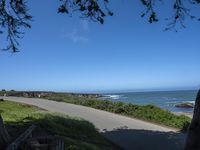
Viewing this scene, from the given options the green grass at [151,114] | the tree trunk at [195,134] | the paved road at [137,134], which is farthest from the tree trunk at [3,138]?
the green grass at [151,114]

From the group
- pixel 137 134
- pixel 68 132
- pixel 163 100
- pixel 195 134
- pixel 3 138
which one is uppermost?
pixel 163 100

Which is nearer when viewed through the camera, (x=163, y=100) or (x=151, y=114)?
(x=151, y=114)

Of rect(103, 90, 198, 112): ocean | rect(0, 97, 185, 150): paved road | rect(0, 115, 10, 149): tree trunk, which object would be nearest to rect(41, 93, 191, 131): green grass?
rect(0, 97, 185, 150): paved road

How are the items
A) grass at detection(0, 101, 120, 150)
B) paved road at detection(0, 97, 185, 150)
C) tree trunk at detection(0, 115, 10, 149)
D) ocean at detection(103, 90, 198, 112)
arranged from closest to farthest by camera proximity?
tree trunk at detection(0, 115, 10, 149) → grass at detection(0, 101, 120, 150) → paved road at detection(0, 97, 185, 150) → ocean at detection(103, 90, 198, 112)

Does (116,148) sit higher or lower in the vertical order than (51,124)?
lower

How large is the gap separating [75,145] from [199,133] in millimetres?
6972

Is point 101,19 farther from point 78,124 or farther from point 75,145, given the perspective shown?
point 78,124

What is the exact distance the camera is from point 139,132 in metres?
19.7

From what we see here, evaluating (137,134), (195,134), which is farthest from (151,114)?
(195,134)

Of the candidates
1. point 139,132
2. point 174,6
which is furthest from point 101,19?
point 139,132

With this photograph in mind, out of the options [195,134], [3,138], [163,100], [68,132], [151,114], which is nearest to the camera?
[195,134]

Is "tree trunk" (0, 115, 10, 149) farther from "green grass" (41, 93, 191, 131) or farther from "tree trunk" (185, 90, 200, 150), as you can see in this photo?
"green grass" (41, 93, 191, 131)

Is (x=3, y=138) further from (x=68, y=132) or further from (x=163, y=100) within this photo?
(x=163, y=100)

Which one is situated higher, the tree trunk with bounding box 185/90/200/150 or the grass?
the tree trunk with bounding box 185/90/200/150
